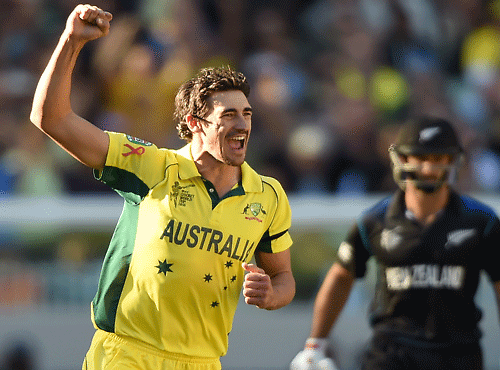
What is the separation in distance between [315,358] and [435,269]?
0.88 metres

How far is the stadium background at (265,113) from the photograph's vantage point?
21.3 feet

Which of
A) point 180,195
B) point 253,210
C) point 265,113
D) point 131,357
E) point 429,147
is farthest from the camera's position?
point 265,113

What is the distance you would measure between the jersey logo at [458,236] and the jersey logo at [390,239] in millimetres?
260

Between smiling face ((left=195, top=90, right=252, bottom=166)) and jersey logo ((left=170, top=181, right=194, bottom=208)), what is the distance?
0.24m

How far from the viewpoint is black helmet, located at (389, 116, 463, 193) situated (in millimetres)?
4398

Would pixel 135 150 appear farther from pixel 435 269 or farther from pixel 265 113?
pixel 265 113

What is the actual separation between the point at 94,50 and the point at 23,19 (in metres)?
1.11

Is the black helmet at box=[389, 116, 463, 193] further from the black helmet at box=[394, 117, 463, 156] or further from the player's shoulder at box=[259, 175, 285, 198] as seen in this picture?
the player's shoulder at box=[259, 175, 285, 198]

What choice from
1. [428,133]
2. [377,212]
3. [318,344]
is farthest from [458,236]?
[318,344]

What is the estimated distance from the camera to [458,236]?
434 centimetres

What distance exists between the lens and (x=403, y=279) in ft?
14.2

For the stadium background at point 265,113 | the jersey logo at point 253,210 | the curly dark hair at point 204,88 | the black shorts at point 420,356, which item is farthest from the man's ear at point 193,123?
the stadium background at point 265,113

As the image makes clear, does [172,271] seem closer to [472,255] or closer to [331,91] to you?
[472,255]

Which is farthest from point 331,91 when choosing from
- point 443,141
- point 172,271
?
point 172,271
